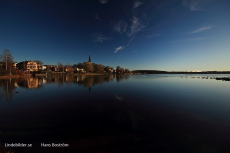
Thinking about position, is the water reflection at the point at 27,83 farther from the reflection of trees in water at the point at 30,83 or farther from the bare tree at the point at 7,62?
the bare tree at the point at 7,62

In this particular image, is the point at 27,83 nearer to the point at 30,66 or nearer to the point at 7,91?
the point at 7,91

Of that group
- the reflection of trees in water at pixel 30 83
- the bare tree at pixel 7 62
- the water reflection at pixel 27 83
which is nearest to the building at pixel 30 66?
the bare tree at pixel 7 62

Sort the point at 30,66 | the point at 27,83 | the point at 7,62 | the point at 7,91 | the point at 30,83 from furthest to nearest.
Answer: the point at 30,66 → the point at 7,62 → the point at 30,83 → the point at 27,83 → the point at 7,91

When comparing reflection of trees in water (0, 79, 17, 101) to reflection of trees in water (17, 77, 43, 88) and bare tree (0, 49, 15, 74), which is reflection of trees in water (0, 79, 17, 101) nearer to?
reflection of trees in water (17, 77, 43, 88)

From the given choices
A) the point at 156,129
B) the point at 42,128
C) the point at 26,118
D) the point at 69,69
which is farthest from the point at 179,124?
the point at 69,69

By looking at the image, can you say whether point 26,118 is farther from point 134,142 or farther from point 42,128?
point 134,142

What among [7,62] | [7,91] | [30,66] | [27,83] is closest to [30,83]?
[27,83]

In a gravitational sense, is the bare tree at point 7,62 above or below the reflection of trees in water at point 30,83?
above

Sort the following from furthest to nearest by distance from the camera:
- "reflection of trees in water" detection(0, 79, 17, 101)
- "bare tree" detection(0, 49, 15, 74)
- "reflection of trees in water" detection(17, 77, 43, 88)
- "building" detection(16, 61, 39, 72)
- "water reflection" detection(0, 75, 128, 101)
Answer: "building" detection(16, 61, 39, 72) → "bare tree" detection(0, 49, 15, 74) → "reflection of trees in water" detection(17, 77, 43, 88) → "water reflection" detection(0, 75, 128, 101) → "reflection of trees in water" detection(0, 79, 17, 101)

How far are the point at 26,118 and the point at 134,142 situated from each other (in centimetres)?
998

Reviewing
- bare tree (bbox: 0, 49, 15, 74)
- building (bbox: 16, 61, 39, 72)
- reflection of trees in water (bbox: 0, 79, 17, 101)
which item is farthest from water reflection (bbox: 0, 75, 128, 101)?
building (bbox: 16, 61, 39, 72)

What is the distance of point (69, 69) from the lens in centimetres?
14450

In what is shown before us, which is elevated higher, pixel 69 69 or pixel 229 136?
pixel 69 69

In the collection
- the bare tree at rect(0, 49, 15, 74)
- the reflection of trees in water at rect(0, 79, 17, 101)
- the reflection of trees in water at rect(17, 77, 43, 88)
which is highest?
the bare tree at rect(0, 49, 15, 74)
